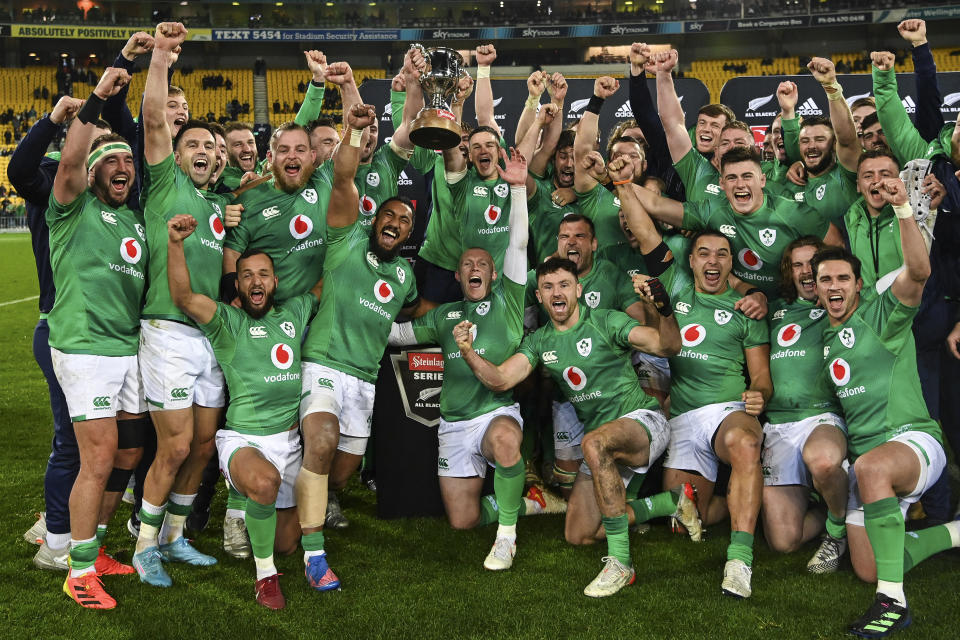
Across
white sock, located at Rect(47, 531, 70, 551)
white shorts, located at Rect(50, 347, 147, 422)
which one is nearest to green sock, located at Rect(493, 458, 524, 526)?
white shorts, located at Rect(50, 347, 147, 422)

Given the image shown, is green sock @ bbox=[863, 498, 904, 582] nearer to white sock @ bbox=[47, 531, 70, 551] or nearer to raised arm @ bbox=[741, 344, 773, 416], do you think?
raised arm @ bbox=[741, 344, 773, 416]

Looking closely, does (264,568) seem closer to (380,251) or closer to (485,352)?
(485,352)

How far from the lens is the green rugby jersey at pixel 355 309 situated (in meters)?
4.93

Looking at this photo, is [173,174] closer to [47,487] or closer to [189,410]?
[189,410]

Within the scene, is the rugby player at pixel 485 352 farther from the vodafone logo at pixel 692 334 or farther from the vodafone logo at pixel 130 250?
the vodafone logo at pixel 130 250

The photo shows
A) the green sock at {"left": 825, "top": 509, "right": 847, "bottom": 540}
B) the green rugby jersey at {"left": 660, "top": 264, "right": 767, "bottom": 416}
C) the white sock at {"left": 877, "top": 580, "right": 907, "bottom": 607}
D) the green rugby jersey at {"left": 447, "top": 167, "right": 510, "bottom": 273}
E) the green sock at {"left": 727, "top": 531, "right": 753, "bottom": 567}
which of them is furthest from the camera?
the green rugby jersey at {"left": 447, "top": 167, "right": 510, "bottom": 273}

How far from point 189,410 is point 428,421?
1.58 m

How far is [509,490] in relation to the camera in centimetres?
483

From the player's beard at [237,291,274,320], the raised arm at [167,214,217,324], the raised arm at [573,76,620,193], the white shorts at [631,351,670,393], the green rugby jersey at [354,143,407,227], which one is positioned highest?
the raised arm at [573,76,620,193]

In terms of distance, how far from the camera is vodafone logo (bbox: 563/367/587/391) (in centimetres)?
489

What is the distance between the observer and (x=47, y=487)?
174 inches

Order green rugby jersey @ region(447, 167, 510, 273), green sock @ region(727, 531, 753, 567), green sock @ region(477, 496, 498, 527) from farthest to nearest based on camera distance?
green rugby jersey @ region(447, 167, 510, 273) < green sock @ region(477, 496, 498, 527) < green sock @ region(727, 531, 753, 567)

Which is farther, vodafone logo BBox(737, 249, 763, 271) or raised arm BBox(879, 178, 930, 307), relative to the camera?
vodafone logo BBox(737, 249, 763, 271)

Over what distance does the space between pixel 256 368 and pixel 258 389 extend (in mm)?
115
